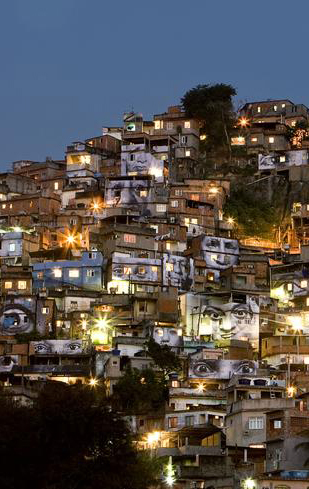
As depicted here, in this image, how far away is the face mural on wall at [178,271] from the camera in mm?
72312

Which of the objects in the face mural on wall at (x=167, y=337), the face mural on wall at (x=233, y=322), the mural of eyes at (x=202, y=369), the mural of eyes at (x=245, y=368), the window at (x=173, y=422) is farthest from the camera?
the face mural on wall at (x=233, y=322)

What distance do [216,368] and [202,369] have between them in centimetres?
83

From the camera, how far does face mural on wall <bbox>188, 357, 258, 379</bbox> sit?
5978 cm

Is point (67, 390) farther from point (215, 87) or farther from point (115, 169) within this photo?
point (215, 87)

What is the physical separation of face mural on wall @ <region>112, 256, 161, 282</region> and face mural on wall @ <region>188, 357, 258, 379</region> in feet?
40.5

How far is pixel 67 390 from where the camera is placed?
40.7 meters

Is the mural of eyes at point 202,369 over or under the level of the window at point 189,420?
over

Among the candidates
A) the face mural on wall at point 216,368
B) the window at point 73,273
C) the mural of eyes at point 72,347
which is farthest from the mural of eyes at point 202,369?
the window at point 73,273

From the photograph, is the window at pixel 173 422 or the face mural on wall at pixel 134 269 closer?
the window at pixel 173 422

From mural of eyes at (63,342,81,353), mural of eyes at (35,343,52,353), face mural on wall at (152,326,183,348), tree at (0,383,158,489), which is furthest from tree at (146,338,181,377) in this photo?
tree at (0,383,158,489)

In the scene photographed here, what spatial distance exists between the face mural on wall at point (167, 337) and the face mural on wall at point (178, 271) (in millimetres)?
6945

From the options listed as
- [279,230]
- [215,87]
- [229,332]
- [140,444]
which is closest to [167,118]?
[215,87]

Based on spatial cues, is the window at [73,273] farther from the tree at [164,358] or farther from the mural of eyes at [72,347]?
the tree at [164,358]

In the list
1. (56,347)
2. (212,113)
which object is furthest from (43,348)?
(212,113)
